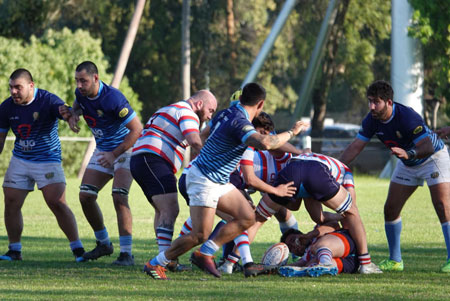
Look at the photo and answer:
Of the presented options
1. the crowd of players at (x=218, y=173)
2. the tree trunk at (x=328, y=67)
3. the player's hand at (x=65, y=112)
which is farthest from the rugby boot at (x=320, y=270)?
the tree trunk at (x=328, y=67)

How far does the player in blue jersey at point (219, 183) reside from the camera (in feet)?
24.8

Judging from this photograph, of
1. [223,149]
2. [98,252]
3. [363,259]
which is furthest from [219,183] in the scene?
[98,252]

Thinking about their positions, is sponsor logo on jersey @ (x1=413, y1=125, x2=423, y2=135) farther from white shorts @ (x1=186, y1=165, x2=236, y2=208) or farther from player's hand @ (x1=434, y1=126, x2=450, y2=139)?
white shorts @ (x1=186, y1=165, x2=236, y2=208)

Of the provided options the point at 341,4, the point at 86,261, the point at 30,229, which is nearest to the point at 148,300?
the point at 86,261

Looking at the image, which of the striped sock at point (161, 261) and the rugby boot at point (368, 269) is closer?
the striped sock at point (161, 261)

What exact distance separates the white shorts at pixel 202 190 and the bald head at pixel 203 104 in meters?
0.90

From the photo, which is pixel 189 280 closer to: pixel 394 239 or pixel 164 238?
pixel 164 238

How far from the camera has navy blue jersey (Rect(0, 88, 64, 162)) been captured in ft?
31.1

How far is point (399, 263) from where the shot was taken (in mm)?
9000

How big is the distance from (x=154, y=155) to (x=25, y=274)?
5.75ft

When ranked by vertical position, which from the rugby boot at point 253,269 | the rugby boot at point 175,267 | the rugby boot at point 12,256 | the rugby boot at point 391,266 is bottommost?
the rugby boot at point 12,256

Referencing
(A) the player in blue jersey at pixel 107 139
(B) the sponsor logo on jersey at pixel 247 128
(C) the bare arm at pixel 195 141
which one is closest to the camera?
(B) the sponsor logo on jersey at pixel 247 128

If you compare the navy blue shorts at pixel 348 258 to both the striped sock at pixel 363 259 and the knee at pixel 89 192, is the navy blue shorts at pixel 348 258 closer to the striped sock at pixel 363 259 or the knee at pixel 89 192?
the striped sock at pixel 363 259

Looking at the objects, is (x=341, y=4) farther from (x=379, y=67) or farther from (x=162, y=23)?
(x=162, y=23)
